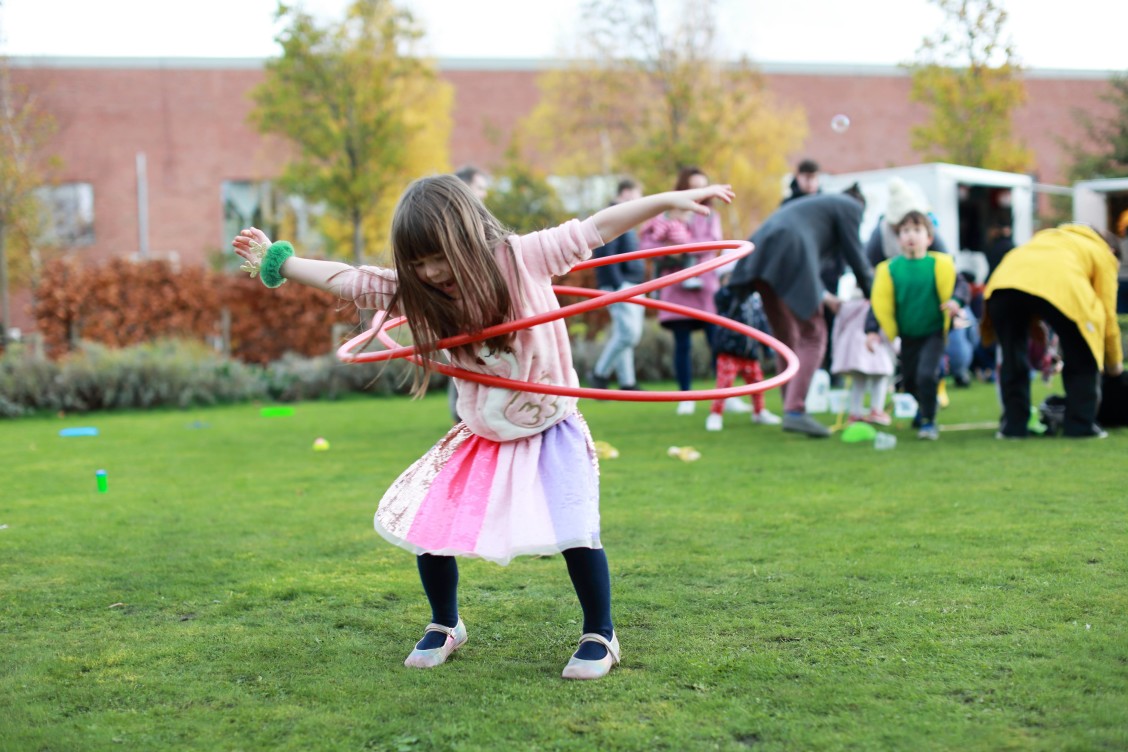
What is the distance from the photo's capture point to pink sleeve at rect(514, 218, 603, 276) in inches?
130

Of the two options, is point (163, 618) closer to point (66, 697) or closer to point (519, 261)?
point (66, 697)

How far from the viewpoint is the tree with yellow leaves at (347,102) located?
17.8 metres

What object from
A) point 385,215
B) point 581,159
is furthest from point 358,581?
point 581,159

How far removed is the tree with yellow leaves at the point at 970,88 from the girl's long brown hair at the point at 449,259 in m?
18.6

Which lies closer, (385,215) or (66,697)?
(66,697)

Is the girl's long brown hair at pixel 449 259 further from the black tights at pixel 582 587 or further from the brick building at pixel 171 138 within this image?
the brick building at pixel 171 138

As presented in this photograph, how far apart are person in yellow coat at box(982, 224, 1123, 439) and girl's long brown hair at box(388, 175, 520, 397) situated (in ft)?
17.2

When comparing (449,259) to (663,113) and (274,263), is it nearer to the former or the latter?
(274,263)

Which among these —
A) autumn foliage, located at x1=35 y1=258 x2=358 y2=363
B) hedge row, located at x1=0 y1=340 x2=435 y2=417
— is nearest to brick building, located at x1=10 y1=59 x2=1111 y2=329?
autumn foliage, located at x1=35 y1=258 x2=358 y2=363

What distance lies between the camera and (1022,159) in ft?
70.3

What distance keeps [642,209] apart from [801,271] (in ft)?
16.8

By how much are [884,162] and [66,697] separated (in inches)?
1332

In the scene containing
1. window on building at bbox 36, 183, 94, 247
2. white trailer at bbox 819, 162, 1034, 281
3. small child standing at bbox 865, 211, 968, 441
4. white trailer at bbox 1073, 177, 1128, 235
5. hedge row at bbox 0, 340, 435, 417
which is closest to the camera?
small child standing at bbox 865, 211, 968, 441

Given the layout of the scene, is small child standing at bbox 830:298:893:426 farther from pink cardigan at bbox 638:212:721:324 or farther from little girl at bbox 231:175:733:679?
little girl at bbox 231:175:733:679
